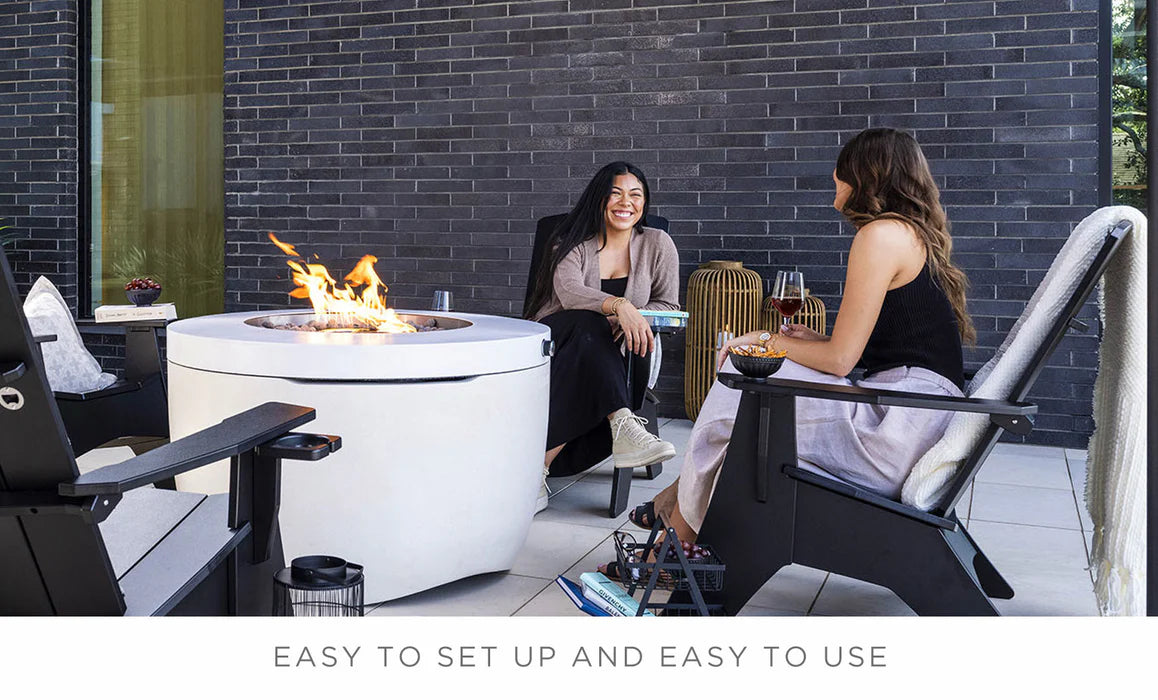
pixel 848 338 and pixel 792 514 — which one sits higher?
pixel 848 338

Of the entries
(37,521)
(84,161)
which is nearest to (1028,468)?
(37,521)

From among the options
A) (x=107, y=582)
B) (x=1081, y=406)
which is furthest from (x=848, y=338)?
(x=1081, y=406)

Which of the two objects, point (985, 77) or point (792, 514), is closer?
point (792, 514)

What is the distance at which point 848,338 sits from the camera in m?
2.26

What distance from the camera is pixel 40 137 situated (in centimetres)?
634

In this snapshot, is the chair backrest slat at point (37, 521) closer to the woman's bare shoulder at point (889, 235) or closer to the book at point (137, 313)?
the woman's bare shoulder at point (889, 235)

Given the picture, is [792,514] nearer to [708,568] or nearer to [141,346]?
[708,568]

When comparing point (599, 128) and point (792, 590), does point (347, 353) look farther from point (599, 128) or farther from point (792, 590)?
point (599, 128)

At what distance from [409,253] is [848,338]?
3.98 metres

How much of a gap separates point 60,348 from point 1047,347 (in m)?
2.97

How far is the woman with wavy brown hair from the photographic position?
2176mm

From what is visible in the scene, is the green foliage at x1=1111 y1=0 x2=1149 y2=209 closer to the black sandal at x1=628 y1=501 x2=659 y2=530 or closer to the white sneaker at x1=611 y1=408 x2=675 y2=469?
the white sneaker at x1=611 y1=408 x2=675 y2=469
